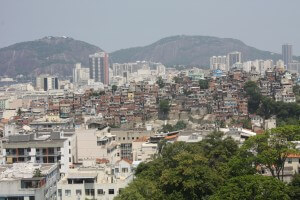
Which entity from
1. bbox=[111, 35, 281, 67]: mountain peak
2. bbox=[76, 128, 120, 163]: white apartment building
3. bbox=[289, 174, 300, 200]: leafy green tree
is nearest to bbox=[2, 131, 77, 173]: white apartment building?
bbox=[76, 128, 120, 163]: white apartment building

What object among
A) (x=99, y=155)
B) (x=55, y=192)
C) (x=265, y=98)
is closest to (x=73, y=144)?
(x=99, y=155)

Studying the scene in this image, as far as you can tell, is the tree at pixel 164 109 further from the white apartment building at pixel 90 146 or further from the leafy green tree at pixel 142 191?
the leafy green tree at pixel 142 191

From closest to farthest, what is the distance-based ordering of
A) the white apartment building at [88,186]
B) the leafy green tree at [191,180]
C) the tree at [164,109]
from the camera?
the leafy green tree at [191,180] < the white apartment building at [88,186] < the tree at [164,109]

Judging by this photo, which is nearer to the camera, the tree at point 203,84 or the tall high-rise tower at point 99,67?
the tree at point 203,84

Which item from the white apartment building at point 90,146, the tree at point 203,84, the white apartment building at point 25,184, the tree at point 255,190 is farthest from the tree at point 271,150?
the tree at point 203,84

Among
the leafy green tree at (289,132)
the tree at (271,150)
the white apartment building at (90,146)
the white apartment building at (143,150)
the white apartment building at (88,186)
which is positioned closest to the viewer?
the tree at (271,150)

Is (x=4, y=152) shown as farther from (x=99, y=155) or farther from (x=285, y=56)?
(x=285, y=56)

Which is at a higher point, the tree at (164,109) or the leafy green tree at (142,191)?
the tree at (164,109)
